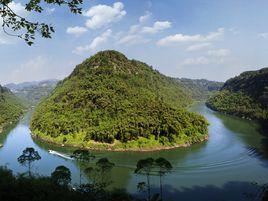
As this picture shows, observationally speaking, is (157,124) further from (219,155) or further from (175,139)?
(219,155)

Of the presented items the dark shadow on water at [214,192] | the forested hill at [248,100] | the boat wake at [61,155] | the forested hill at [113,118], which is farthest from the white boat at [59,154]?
the forested hill at [248,100]

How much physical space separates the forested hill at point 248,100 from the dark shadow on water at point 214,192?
184ft

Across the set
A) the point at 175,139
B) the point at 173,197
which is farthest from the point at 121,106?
the point at 173,197

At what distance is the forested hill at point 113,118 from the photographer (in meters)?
75.3

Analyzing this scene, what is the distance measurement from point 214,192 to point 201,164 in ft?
46.9

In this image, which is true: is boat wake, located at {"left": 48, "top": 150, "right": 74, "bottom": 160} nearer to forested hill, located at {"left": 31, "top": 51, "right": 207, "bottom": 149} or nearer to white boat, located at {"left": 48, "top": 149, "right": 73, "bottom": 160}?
white boat, located at {"left": 48, "top": 149, "right": 73, "bottom": 160}

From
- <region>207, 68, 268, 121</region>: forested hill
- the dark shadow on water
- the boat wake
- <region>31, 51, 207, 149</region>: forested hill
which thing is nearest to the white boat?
the boat wake

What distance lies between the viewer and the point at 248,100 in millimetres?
130750

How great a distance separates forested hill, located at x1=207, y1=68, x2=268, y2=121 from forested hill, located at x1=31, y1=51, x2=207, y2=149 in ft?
109

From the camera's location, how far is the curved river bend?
4575 centimetres

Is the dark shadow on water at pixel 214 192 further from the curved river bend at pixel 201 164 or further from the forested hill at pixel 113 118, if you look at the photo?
the forested hill at pixel 113 118

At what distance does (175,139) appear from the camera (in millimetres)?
74562

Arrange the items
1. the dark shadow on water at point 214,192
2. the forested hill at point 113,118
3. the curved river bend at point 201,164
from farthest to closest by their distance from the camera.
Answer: the forested hill at point 113,118, the curved river bend at point 201,164, the dark shadow on water at point 214,192

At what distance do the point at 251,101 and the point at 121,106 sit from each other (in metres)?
62.9
